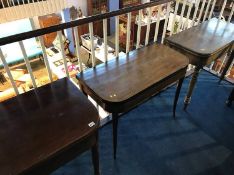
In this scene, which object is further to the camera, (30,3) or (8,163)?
(30,3)

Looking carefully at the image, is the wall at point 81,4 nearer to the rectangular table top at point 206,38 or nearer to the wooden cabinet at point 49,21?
the wooden cabinet at point 49,21

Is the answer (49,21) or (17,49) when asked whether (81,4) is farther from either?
(17,49)

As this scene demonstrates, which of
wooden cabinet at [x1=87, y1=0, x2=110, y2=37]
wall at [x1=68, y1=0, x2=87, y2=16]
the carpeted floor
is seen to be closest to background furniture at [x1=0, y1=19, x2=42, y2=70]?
wall at [x1=68, y1=0, x2=87, y2=16]

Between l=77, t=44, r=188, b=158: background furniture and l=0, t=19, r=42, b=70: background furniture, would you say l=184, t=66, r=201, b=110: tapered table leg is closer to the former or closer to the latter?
l=77, t=44, r=188, b=158: background furniture

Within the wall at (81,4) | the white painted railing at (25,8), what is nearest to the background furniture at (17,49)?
the white painted railing at (25,8)

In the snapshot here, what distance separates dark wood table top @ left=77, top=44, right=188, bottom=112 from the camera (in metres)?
1.29

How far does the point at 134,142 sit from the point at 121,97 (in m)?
0.75

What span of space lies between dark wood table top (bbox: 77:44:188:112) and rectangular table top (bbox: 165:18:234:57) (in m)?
0.16

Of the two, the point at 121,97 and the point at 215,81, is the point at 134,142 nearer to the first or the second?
the point at 121,97

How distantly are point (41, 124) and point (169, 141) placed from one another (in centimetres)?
Result: 121

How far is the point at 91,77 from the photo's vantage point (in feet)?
4.64

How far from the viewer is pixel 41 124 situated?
3.52 feet

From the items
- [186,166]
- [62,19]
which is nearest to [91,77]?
[186,166]

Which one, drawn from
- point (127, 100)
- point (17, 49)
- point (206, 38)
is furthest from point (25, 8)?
point (127, 100)
